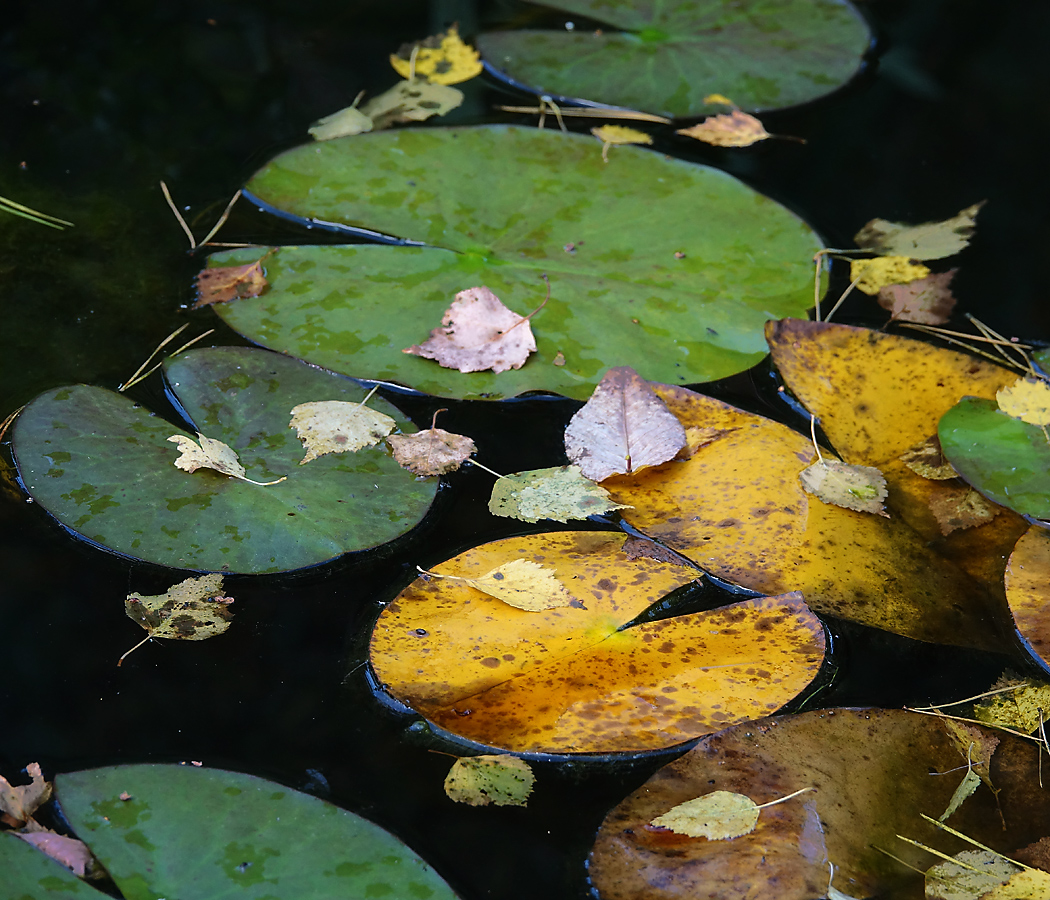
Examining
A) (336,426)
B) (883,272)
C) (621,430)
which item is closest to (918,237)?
(883,272)

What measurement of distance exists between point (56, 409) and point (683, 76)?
176 centimetres

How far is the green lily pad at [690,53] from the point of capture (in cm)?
227

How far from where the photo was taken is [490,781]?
1072 millimetres

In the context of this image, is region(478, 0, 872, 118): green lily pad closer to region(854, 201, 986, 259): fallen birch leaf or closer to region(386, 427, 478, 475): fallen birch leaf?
region(854, 201, 986, 259): fallen birch leaf

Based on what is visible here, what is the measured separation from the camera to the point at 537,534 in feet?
4.37

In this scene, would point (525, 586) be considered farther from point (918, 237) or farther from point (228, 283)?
point (918, 237)

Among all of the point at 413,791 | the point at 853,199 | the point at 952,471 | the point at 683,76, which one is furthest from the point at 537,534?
the point at 683,76

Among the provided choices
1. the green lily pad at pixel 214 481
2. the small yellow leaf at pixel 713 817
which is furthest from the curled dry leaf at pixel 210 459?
the small yellow leaf at pixel 713 817

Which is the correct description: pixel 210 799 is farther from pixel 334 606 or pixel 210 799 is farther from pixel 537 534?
pixel 537 534

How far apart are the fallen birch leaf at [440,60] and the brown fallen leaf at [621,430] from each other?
1.25 meters

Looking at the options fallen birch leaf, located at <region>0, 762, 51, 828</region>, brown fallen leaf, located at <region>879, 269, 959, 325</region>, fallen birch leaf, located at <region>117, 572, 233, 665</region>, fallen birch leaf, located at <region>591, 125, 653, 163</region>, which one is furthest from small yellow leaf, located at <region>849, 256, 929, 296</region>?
fallen birch leaf, located at <region>0, 762, 51, 828</region>

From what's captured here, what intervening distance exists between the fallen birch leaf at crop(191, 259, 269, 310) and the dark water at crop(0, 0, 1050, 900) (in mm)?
42

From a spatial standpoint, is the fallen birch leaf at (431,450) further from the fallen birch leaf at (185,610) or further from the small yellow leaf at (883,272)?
the small yellow leaf at (883,272)

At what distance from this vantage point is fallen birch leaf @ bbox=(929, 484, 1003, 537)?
1.39 meters
